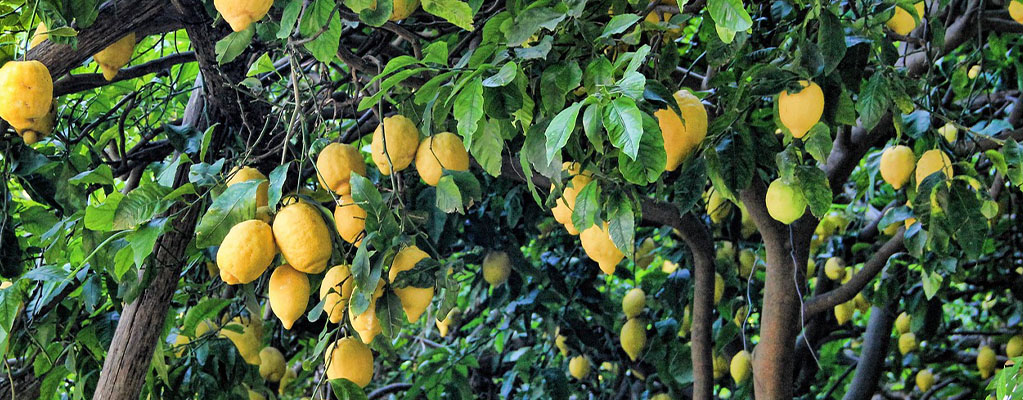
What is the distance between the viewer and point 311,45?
1.41 meters

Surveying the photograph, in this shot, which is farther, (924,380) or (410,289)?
(924,380)

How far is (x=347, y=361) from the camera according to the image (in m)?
1.53

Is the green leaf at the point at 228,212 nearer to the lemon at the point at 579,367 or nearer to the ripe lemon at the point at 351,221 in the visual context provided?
the ripe lemon at the point at 351,221

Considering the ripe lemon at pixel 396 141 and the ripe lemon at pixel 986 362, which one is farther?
the ripe lemon at pixel 986 362

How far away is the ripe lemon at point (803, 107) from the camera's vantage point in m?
1.60

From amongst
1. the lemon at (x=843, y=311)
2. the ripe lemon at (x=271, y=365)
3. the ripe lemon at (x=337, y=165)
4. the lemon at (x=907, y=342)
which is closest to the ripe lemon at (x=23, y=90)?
the ripe lemon at (x=337, y=165)

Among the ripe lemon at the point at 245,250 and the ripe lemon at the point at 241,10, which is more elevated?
the ripe lemon at the point at 241,10

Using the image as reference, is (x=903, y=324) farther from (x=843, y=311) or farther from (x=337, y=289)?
(x=337, y=289)

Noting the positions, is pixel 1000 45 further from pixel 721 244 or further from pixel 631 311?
pixel 631 311

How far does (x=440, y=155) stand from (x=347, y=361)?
1.21ft

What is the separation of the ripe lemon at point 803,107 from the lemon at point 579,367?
5.87 feet

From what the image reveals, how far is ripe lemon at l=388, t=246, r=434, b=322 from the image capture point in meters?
1.45

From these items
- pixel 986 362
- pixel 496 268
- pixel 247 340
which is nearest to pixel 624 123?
pixel 247 340

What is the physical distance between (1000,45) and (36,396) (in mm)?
3001
